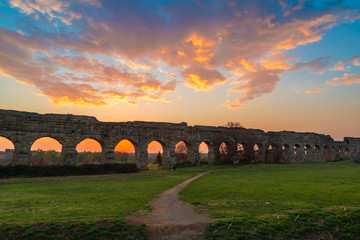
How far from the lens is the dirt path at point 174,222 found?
7.50 metres

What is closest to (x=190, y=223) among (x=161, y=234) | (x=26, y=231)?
(x=161, y=234)

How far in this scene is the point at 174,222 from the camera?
8195 mm

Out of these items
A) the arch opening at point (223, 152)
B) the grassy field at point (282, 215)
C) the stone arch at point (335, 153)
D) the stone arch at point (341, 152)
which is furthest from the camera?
the stone arch at point (341, 152)

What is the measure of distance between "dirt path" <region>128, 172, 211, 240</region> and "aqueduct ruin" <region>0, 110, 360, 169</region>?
69.8 feet

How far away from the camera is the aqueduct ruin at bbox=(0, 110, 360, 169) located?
2523 cm

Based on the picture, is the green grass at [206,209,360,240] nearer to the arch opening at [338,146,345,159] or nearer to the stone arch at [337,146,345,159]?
the stone arch at [337,146,345,159]

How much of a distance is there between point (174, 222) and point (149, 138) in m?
25.0

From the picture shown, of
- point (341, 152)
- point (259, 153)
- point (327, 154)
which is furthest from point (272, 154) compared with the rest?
point (341, 152)

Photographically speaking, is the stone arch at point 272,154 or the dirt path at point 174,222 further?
the stone arch at point 272,154

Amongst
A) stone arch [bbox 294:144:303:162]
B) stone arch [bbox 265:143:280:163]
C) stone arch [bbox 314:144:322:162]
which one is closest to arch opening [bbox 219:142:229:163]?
stone arch [bbox 265:143:280:163]

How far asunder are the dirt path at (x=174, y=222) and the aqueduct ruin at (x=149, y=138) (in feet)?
69.8

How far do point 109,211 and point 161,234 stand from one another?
2.83 metres

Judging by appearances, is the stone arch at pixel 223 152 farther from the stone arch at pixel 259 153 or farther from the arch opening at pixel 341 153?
the arch opening at pixel 341 153

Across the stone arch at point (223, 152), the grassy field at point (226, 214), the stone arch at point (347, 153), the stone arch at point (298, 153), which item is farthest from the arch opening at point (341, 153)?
the grassy field at point (226, 214)
